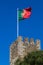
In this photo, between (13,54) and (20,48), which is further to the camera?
(13,54)

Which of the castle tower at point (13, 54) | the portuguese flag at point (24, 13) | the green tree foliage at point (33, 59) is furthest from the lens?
the green tree foliage at point (33, 59)

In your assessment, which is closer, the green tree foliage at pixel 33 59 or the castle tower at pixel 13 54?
the castle tower at pixel 13 54

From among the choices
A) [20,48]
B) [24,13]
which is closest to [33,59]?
[20,48]

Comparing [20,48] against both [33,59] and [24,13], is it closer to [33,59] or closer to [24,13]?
[33,59]

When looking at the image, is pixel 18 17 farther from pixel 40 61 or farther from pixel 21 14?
pixel 40 61

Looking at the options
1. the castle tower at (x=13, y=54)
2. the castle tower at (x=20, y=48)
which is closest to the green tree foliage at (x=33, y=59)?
the castle tower at (x=13, y=54)

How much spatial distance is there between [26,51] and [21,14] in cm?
425

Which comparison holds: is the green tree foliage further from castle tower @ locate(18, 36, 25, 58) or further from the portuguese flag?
the portuguese flag

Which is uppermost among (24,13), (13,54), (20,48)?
(24,13)

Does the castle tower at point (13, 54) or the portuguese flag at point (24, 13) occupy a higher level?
the portuguese flag at point (24, 13)

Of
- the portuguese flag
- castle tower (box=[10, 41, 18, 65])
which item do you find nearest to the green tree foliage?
castle tower (box=[10, 41, 18, 65])

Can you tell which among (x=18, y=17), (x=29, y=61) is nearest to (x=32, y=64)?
(x=29, y=61)

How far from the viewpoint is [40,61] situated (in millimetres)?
78000

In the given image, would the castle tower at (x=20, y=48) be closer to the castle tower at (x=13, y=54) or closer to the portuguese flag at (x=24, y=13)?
the castle tower at (x=13, y=54)
